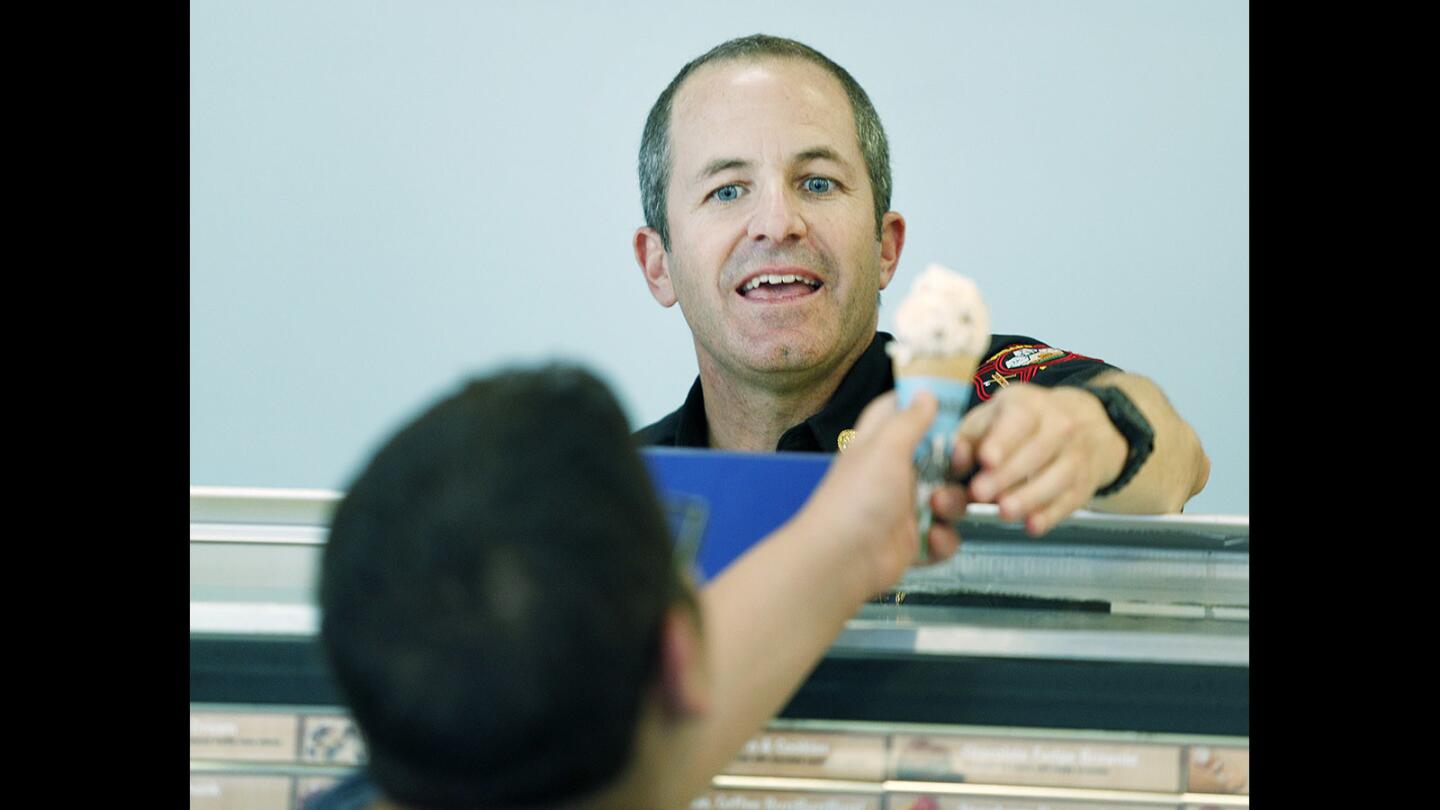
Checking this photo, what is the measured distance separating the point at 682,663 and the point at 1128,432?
720mm

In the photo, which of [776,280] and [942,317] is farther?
[776,280]

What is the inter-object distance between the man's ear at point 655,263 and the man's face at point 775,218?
21 cm

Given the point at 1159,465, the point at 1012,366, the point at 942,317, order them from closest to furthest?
the point at 942,317, the point at 1159,465, the point at 1012,366

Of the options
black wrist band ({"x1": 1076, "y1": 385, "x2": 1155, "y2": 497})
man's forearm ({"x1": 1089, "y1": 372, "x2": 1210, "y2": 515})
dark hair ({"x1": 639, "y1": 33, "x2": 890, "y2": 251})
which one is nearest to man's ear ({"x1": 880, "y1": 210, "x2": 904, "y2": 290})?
dark hair ({"x1": 639, "y1": 33, "x2": 890, "y2": 251})

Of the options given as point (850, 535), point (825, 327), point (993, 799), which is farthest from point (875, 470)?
point (825, 327)

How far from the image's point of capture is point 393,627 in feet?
2.11

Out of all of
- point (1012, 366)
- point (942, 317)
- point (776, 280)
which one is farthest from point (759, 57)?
point (942, 317)

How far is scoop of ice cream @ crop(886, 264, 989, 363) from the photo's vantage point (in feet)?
3.44

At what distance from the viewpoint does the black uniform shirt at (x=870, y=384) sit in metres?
2.08

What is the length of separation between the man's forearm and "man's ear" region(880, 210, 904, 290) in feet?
3.10

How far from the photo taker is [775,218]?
2.20m

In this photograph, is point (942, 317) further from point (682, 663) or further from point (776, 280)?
point (776, 280)

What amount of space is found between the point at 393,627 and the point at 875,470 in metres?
0.49

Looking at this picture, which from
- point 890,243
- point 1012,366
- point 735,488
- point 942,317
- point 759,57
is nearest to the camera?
point 942,317
